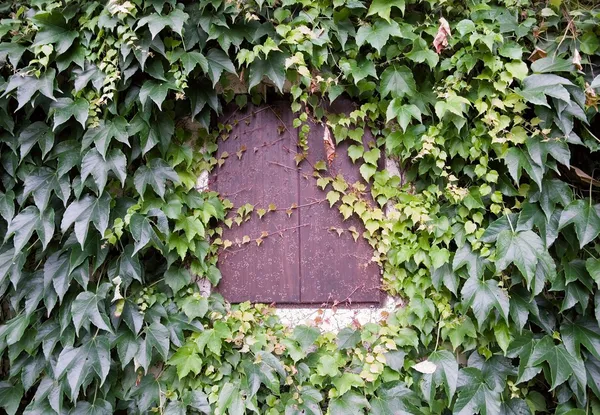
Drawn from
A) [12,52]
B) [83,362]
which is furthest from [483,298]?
[12,52]

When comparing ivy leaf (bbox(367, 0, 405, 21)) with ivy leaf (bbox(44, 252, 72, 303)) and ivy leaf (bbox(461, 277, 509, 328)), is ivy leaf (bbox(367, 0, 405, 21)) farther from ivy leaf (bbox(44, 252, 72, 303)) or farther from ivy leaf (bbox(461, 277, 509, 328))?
ivy leaf (bbox(44, 252, 72, 303))

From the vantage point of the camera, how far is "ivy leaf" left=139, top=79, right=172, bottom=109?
6.78 ft

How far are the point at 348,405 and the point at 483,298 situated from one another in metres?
0.78

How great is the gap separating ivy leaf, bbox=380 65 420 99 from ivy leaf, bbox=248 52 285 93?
0.49 meters

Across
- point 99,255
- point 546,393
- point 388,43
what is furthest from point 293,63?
point 546,393

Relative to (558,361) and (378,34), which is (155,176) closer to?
(378,34)

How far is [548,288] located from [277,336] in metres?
1.36

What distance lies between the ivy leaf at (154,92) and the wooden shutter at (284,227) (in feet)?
1.41

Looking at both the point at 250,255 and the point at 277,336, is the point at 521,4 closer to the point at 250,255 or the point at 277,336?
the point at 250,255

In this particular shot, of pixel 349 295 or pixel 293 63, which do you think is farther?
pixel 349 295

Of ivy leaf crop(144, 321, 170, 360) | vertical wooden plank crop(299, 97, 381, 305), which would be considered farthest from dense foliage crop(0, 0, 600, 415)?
vertical wooden plank crop(299, 97, 381, 305)

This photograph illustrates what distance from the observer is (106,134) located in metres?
2.11

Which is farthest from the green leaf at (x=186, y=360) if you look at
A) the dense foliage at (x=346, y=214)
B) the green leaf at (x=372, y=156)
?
the green leaf at (x=372, y=156)

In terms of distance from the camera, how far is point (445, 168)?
2.25m
